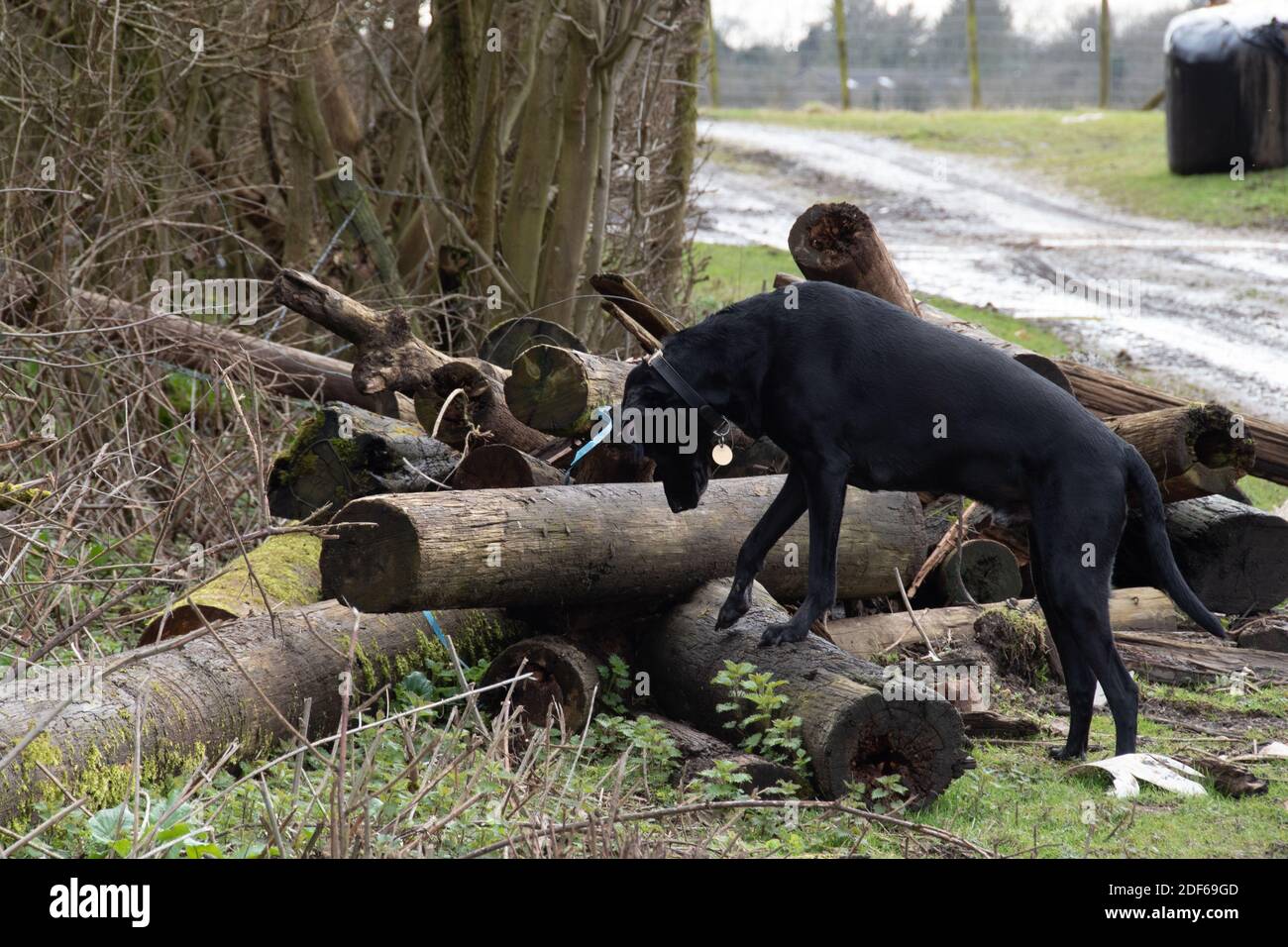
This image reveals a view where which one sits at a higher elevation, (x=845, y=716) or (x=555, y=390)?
(x=555, y=390)

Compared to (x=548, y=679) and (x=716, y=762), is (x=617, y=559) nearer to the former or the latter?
(x=548, y=679)

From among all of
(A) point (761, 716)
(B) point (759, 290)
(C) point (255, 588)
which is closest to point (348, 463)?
(C) point (255, 588)

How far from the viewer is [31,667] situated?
15.9 feet

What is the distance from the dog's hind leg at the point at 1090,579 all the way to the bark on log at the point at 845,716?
778 mm

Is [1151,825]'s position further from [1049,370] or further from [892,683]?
[1049,370]

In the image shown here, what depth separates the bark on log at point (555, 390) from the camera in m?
6.79

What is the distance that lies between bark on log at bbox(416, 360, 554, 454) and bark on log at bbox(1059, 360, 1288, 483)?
3.29m

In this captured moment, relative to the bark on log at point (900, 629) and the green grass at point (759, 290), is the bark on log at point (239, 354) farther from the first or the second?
the green grass at point (759, 290)

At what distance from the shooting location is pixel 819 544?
569cm

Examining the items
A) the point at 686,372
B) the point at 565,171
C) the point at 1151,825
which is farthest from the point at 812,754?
the point at 565,171

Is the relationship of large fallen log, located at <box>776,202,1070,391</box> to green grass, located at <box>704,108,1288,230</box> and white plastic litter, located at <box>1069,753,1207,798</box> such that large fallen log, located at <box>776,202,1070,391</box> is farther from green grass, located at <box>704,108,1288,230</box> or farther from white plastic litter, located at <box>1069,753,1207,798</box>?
green grass, located at <box>704,108,1288,230</box>

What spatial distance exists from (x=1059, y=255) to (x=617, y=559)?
14285 mm

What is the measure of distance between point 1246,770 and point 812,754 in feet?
5.89

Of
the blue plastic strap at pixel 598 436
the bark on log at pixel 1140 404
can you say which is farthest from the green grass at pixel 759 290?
the blue plastic strap at pixel 598 436
